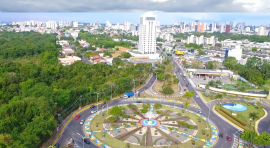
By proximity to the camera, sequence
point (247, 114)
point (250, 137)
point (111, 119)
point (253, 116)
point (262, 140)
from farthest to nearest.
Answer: point (247, 114), point (253, 116), point (111, 119), point (250, 137), point (262, 140)

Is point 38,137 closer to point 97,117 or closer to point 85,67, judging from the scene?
point 97,117

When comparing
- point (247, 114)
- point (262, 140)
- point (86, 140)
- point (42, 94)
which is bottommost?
point (86, 140)

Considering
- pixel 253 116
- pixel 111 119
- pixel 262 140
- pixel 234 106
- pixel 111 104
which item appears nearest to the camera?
pixel 262 140

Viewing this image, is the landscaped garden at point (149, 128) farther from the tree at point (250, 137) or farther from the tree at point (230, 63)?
the tree at point (230, 63)

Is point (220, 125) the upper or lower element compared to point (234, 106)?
lower

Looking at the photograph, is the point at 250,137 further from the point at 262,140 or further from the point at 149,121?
the point at 149,121

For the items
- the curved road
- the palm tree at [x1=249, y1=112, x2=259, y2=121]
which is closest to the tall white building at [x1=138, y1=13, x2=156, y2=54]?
the curved road

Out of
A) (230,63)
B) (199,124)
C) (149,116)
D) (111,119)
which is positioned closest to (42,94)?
(111,119)
